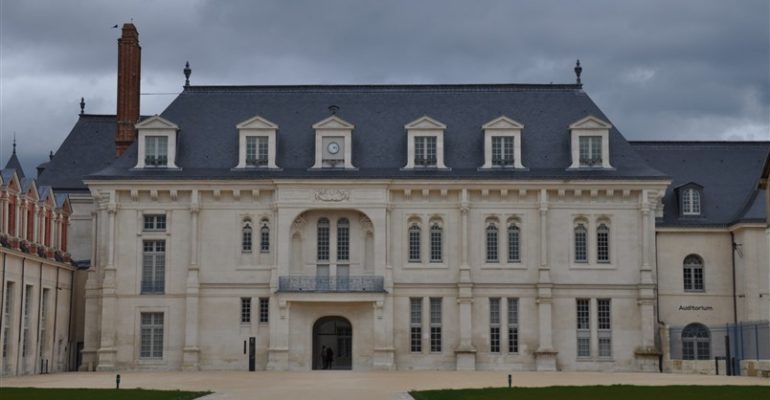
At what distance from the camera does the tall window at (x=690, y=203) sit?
232 feet

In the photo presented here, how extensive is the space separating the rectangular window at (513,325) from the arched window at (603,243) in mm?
5187

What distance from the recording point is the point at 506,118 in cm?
6800

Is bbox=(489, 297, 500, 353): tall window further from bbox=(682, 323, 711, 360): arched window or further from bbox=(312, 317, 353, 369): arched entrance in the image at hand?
bbox=(682, 323, 711, 360): arched window

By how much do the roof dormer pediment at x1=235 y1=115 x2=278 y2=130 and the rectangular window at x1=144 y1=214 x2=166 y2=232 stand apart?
6.63 meters

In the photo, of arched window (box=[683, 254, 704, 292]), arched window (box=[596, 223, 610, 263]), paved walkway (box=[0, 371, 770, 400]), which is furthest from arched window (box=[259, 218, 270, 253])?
arched window (box=[683, 254, 704, 292])

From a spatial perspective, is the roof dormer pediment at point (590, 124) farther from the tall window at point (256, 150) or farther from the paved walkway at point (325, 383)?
the paved walkway at point (325, 383)

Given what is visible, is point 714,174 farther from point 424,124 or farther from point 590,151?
point 424,124

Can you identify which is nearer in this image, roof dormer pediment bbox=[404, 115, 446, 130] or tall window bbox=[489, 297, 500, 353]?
tall window bbox=[489, 297, 500, 353]

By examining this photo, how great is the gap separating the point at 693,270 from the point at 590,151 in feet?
30.2

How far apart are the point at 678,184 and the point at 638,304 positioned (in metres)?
9.31

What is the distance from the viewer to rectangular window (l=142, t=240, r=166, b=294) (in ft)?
224

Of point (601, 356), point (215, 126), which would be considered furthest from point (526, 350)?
point (215, 126)

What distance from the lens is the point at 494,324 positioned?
221 feet

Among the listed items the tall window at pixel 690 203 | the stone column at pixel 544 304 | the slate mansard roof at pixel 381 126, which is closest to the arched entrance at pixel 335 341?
the slate mansard roof at pixel 381 126
